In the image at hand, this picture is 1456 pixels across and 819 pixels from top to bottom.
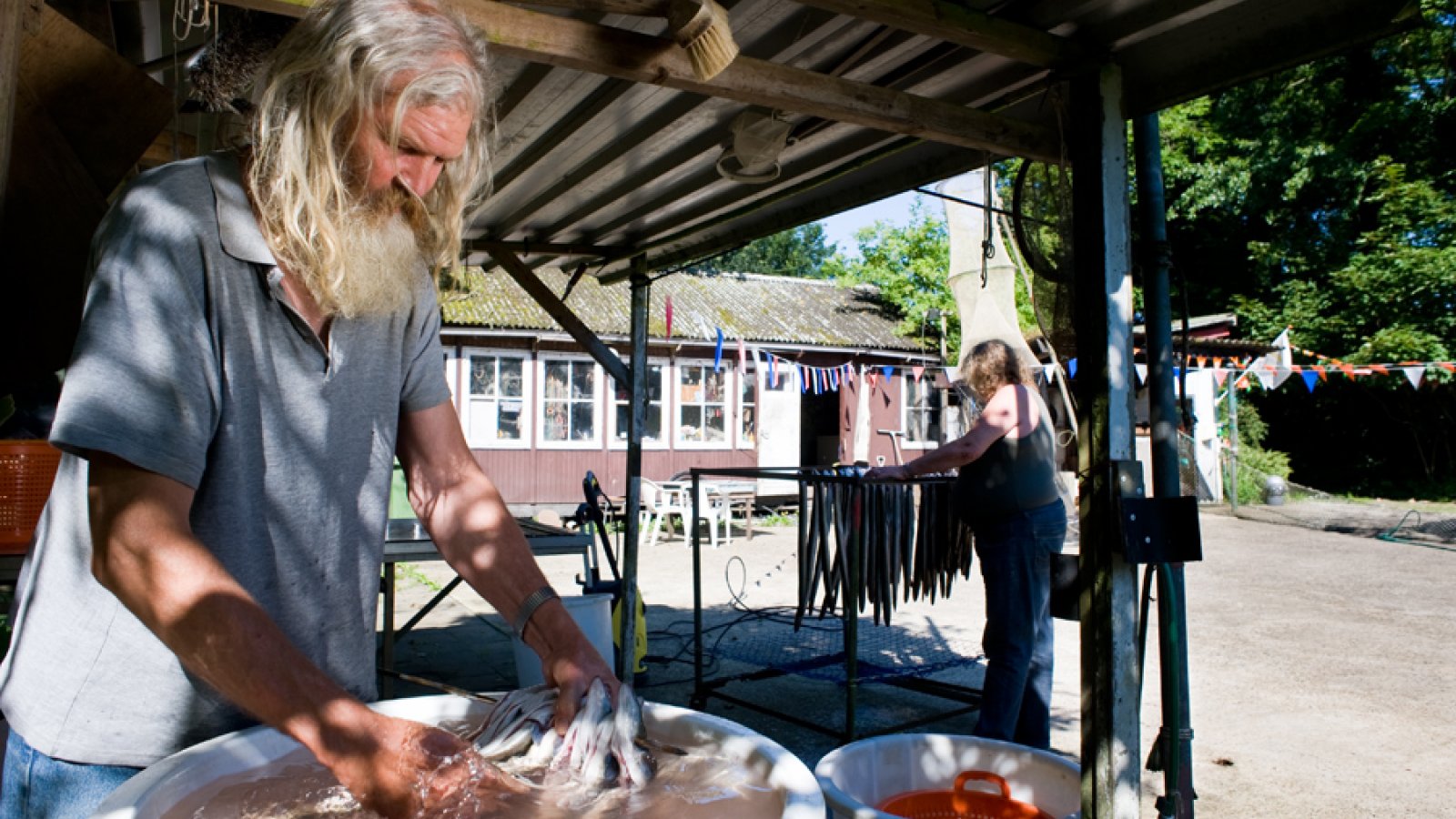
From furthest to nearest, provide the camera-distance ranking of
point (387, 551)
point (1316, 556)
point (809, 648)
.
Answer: point (1316, 556) < point (809, 648) < point (387, 551)

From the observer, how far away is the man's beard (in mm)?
1272

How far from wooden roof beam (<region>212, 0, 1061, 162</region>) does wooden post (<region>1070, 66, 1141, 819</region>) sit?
279 millimetres

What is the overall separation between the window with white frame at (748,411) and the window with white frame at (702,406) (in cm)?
32

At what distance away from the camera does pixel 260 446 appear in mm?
1203

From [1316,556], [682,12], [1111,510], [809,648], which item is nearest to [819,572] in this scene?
[809,648]

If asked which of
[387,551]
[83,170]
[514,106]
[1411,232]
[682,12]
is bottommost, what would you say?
[387,551]

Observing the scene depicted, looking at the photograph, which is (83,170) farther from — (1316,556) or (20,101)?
(1316,556)

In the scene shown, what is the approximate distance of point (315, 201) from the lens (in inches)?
48.5

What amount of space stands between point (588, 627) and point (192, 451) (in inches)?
162

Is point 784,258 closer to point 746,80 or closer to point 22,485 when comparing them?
point 746,80

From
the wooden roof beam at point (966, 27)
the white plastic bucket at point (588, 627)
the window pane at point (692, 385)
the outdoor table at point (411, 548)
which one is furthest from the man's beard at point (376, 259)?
the window pane at point (692, 385)

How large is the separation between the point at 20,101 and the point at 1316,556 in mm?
14582

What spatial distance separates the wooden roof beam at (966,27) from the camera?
2482 mm

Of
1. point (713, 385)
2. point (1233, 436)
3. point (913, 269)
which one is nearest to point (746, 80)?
point (713, 385)
